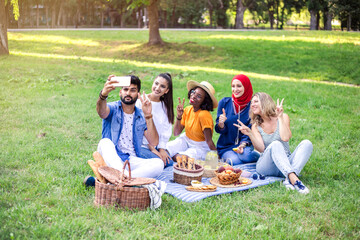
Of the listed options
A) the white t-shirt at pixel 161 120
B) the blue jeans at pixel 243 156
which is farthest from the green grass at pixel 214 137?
the white t-shirt at pixel 161 120

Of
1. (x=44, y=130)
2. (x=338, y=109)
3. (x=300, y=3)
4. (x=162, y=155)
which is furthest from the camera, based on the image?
(x=300, y=3)

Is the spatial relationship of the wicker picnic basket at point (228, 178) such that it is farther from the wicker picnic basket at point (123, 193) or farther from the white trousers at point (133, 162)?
the wicker picnic basket at point (123, 193)

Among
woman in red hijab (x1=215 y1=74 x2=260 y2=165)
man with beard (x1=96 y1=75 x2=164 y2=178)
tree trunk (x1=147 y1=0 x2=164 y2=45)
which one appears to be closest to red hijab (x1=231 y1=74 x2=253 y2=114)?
woman in red hijab (x1=215 y1=74 x2=260 y2=165)

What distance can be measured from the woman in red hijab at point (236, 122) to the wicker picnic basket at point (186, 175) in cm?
111

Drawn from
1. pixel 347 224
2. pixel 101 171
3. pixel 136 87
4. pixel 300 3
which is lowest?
pixel 347 224

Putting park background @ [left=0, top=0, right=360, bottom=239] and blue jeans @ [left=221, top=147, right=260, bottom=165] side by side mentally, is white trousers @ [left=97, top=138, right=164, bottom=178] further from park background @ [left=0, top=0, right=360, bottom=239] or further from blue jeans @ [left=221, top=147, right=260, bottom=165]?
blue jeans @ [left=221, top=147, right=260, bottom=165]

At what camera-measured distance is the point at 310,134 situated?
8.62 meters

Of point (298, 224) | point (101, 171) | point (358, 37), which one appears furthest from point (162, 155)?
point (358, 37)

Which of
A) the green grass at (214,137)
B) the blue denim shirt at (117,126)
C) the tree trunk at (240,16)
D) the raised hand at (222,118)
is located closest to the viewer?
the green grass at (214,137)

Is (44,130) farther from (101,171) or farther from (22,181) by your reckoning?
(101,171)

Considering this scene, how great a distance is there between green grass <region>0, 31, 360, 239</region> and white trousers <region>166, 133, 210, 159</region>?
4.54ft

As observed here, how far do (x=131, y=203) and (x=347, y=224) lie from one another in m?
2.45

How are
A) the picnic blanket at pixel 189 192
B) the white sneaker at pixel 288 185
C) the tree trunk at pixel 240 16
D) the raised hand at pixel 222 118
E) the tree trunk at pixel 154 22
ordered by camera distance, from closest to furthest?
the picnic blanket at pixel 189 192 → the white sneaker at pixel 288 185 → the raised hand at pixel 222 118 → the tree trunk at pixel 154 22 → the tree trunk at pixel 240 16

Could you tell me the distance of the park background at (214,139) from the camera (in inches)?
163
